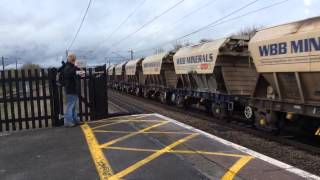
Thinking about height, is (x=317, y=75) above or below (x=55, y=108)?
above

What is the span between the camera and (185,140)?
945cm

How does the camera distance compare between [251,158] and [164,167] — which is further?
[251,158]

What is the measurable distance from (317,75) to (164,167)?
461 centimetres

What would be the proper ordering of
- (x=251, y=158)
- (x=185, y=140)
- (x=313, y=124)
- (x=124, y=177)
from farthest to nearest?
(x=313, y=124) → (x=185, y=140) → (x=251, y=158) → (x=124, y=177)

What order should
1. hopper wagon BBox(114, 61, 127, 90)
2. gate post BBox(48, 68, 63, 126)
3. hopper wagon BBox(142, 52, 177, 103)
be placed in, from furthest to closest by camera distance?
hopper wagon BBox(114, 61, 127, 90)
hopper wagon BBox(142, 52, 177, 103)
gate post BBox(48, 68, 63, 126)

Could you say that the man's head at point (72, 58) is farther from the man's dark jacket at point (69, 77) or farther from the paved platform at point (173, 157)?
the paved platform at point (173, 157)

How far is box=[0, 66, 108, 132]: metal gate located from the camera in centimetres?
1216

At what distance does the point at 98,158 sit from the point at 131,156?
59 centimetres

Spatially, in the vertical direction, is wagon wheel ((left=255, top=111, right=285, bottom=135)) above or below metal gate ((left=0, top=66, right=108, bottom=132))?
below

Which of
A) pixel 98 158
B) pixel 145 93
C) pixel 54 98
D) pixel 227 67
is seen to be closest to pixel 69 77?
pixel 54 98

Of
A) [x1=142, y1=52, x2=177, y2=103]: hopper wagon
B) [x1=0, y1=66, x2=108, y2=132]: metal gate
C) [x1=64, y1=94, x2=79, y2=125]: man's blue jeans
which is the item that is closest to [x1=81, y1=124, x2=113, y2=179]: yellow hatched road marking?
[x1=64, y1=94, x2=79, y2=125]: man's blue jeans

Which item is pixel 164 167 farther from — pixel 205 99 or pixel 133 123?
pixel 205 99

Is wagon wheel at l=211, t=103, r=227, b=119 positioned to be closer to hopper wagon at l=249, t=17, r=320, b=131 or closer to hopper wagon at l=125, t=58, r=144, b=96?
hopper wagon at l=249, t=17, r=320, b=131

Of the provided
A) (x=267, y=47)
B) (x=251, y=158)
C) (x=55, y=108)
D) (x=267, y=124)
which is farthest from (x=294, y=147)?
(x=55, y=108)
